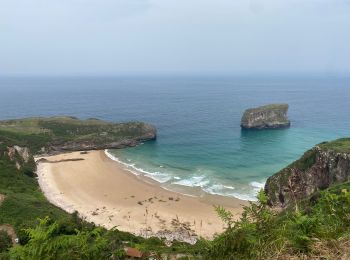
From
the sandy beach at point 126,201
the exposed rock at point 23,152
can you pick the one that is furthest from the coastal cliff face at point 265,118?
the exposed rock at point 23,152

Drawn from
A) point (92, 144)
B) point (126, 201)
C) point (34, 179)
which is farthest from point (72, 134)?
point (126, 201)

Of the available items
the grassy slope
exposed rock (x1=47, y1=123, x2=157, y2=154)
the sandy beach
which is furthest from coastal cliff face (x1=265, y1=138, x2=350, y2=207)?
exposed rock (x1=47, y1=123, x2=157, y2=154)

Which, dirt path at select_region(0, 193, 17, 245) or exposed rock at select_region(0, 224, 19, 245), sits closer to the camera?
exposed rock at select_region(0, 224, 19, 245)

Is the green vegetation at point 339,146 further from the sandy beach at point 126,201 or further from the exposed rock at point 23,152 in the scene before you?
the exposed rock at point 23,152

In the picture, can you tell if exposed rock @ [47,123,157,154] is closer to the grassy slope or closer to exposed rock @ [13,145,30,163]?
the grassy slope

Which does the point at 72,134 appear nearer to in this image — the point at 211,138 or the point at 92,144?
the point at 92,144

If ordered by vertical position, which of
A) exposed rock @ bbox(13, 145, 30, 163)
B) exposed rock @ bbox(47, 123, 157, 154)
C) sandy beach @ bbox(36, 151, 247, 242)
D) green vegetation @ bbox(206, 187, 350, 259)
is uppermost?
green vegetation @ bbox(206, 187, 350, 259)

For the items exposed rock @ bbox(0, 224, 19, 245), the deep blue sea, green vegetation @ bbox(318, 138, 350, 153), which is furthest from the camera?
the deep blue sea

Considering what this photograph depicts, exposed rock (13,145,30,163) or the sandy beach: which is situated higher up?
exposed rock (13,145,30,163)
